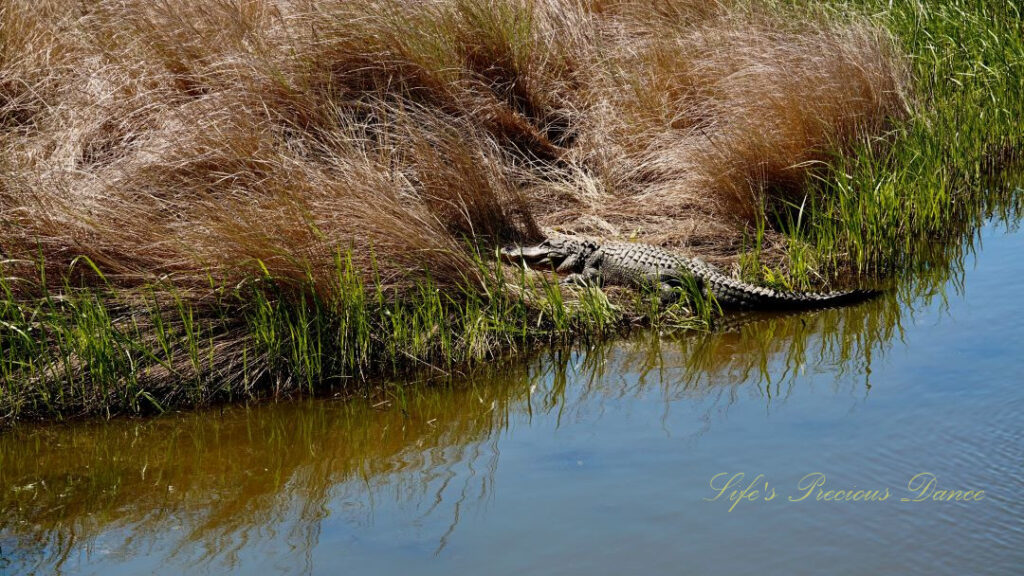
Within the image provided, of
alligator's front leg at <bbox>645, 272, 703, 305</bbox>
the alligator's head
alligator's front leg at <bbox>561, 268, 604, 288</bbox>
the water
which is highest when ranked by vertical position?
the alligator's head

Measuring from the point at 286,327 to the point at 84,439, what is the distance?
96cm

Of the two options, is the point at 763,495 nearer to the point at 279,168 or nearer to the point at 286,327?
the point at 286,327

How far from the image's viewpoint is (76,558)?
346cm

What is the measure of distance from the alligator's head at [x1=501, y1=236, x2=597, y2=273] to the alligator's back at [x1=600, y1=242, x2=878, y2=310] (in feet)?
0.49

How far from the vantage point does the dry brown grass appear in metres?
5.08

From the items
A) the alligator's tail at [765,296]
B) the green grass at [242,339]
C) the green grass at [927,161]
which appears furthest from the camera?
the green grass at [927,161]

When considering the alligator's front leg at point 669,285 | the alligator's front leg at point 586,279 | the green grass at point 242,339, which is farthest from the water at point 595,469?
the alligator's front leg at point 586,279

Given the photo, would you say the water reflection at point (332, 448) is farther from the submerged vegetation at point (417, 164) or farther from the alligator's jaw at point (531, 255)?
the alligator's jaw at point (531, 255)

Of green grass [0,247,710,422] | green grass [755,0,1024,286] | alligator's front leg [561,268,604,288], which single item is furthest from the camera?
green grass [755,0,1024,286]

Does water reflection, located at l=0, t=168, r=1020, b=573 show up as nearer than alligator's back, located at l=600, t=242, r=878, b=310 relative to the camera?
Yes

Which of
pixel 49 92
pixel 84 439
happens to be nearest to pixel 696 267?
pixel 84 439

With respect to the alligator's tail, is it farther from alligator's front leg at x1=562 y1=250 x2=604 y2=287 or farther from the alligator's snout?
the alligator's snout

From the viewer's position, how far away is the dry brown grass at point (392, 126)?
5082 millimetres

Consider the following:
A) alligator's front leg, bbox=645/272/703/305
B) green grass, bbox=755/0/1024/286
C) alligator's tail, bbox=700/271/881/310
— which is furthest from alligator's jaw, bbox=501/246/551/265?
green grass, bbox=755/0/1024/286
